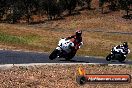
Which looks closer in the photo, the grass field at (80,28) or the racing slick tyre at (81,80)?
the racing slick tyre at (81,80)

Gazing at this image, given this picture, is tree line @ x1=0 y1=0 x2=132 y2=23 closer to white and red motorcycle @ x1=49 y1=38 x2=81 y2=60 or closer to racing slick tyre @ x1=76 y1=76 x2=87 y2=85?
white and red motorcycle @ x1=49 y1=38 x2=81 y2=60

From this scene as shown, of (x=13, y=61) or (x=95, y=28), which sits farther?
(x=95, y=28)

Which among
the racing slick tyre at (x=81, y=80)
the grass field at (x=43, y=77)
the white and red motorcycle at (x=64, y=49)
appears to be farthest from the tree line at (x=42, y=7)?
the racing slick tyre at (x=81, y=80)

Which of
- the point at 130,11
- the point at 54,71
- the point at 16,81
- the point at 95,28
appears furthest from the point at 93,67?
the point at 130,11

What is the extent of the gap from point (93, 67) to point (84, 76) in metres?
4.87

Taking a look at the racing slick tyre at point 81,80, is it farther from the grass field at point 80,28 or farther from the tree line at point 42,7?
the tree line at point 42,7

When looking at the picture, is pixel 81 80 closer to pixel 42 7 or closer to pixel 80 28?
pixel 80 28

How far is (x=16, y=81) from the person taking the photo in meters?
16.1

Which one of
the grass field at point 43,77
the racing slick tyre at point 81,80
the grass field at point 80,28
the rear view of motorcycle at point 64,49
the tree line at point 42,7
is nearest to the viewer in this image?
the grass field at point 43,77

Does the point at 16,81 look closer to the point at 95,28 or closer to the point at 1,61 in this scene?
the point at 1,61

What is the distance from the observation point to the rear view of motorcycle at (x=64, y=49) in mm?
24797

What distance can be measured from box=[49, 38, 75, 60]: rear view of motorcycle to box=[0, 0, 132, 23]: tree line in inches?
3285

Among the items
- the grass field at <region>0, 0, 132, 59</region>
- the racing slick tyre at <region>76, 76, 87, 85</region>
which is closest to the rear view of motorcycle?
the racing slick tyre at <region>76, 76, 87, 85</region>

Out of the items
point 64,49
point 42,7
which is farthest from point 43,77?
point 42,7
